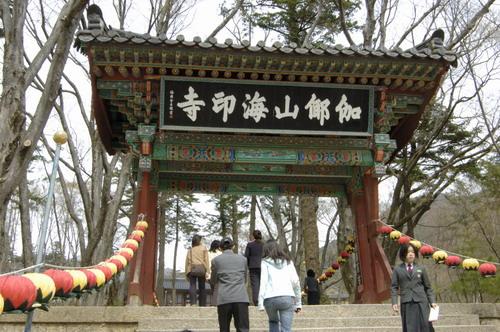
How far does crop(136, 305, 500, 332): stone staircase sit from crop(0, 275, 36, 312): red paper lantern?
13.9 ft

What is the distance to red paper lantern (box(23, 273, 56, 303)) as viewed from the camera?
346cm

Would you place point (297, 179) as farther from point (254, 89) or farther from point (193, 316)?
point (193, 316)

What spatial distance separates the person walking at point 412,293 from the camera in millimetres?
6133

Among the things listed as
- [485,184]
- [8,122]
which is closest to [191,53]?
[8,122]

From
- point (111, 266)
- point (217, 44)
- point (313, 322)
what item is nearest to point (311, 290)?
point (313, 322)

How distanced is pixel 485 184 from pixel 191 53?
16302mm

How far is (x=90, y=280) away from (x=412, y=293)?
350 cm

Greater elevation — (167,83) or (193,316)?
(167,83)

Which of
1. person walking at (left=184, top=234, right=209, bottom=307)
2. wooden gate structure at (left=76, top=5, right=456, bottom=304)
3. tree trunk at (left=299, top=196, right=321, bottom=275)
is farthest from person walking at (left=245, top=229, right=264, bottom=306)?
tree trunk at (left=299, top=196, right=321, bottom=275)

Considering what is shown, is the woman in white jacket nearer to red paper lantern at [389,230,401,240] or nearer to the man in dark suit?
the man in dark suit

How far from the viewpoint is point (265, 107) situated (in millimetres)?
10062

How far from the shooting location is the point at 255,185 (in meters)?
12.0

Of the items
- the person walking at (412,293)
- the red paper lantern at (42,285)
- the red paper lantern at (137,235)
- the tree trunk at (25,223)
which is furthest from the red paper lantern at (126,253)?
the tree trunk at (25,223)

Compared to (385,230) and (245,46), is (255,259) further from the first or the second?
(245,46)
